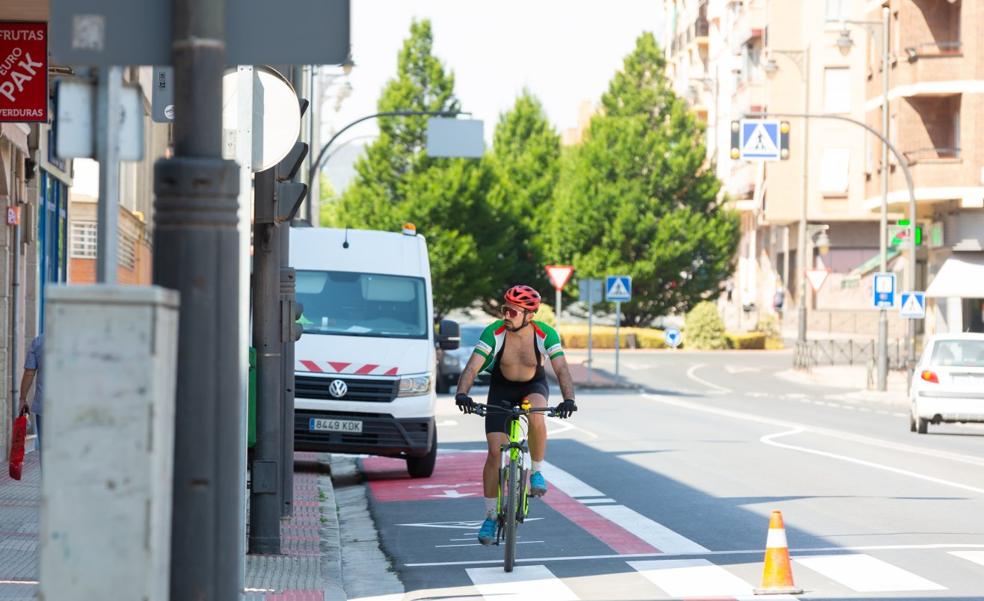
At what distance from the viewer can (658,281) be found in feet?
269

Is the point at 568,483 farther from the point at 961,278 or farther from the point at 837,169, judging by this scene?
the point at 837,169

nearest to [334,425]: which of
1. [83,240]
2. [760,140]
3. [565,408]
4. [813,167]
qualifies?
[565,408]

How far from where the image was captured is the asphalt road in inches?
437

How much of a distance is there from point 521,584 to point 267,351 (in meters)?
2.99

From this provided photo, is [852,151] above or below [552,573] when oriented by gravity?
above

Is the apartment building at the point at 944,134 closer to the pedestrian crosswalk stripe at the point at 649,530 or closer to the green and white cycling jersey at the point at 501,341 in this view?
the pedestrian crosswalk stripe at the point at 649,530

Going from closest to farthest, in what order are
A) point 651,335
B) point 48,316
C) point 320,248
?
point 48,316 → point 320,248 → point 651,335

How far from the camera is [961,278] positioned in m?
53.1

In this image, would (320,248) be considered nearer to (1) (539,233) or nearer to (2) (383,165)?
(2) (383,165)

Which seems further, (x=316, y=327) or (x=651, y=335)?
(x=651, y=335)

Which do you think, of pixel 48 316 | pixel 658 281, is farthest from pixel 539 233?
pixel 48 316

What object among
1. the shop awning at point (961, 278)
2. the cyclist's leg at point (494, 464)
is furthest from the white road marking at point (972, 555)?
the shop awning at point (961, 278)

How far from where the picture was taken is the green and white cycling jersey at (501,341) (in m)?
12.4

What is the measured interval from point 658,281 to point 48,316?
3044 inches
